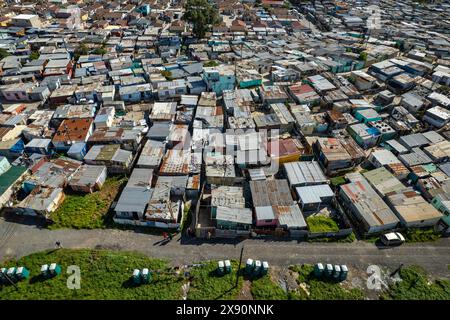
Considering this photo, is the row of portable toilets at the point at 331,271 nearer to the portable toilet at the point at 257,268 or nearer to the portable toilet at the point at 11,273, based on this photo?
the portable toilet at the point at 257,268

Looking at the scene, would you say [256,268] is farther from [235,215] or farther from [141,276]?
[141,276]

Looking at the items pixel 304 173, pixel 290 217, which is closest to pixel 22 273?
pixel 290 217

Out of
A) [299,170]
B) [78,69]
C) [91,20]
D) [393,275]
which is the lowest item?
[393,275]

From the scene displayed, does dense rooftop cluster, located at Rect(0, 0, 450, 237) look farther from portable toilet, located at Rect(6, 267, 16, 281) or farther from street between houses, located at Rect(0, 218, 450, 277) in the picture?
portable toilet, located at Rect(6, 267, 16, 281)

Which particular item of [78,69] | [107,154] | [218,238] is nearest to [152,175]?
[107,154]

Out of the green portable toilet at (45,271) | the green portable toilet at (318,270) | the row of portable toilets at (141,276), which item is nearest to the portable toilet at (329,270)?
the green portable toilet at (318,270)
